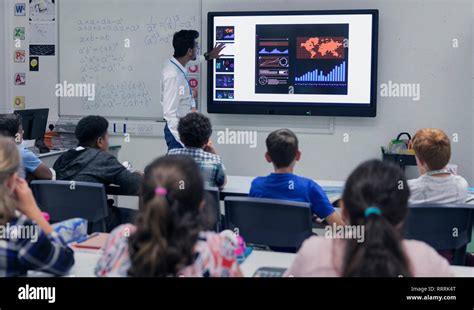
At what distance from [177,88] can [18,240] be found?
10.7 ft

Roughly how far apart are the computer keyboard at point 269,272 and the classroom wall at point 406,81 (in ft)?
11.2

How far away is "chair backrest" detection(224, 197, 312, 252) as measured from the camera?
279 centimetres

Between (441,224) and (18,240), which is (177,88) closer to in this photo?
(441,224)

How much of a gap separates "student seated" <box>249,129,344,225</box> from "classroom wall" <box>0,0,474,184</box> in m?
2.43

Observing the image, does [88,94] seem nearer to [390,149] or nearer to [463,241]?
[390,149]

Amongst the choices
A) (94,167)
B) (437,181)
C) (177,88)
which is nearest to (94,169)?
(94,167)

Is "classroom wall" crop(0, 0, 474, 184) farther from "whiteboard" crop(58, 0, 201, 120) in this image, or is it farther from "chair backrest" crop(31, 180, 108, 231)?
"chair backrest" crop(31, 180, 108, 231)

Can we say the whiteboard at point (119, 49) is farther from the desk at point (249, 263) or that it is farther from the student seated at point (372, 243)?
the student seated at point (372, 243)

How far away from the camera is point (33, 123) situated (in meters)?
4.91

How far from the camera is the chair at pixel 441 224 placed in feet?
9.18

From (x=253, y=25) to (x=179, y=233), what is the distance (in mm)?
4125

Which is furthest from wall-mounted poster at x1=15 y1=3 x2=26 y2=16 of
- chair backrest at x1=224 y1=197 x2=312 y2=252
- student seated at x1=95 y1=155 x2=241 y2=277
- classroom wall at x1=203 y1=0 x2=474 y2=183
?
student seated at x1=95 y1=155 x2=241 y2=277

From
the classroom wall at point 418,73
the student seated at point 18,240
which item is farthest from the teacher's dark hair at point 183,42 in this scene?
the student seated at point 18,240
